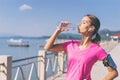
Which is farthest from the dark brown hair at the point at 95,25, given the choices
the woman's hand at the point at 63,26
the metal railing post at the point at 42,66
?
the metal railing post at the point at 42,66

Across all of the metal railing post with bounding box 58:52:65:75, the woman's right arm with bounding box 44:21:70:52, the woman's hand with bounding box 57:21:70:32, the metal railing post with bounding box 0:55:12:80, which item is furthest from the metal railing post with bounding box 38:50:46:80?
the woman's hand with bounding box 57:21:70:32

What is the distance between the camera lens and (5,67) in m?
7.43

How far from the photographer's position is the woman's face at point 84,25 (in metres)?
3.87

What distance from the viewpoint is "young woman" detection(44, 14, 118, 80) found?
375cm

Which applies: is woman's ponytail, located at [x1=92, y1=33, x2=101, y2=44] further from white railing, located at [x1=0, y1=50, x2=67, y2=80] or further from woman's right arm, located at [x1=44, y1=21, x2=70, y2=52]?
white railing, located at [x1=0, y1=50, x2=67, y2=80]

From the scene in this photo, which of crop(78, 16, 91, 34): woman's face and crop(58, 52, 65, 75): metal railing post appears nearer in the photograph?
crop(78, 16, 91, 34): woman's face

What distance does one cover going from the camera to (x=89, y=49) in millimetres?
3840

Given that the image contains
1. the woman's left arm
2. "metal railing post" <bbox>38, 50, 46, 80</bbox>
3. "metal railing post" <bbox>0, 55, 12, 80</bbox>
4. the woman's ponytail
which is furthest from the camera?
"metal railing post" <bbox>38, 50, 46, 80</bbox>

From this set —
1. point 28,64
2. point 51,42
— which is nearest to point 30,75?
point 28,64

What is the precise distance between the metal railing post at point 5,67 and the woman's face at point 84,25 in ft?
12.0

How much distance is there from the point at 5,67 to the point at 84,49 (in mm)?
3839

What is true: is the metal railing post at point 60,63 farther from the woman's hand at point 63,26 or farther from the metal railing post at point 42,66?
the woman's hand at point 63,26

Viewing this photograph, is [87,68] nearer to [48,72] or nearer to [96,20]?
[96,20]

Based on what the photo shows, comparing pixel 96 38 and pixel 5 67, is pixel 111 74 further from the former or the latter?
pixel 5 67
